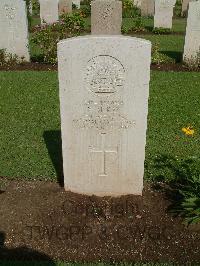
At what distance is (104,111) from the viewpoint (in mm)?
3744

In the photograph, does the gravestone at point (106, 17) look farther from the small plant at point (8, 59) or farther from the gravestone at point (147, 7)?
the gravestone at point (147, 7)

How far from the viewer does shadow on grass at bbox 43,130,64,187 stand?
4.70 meters

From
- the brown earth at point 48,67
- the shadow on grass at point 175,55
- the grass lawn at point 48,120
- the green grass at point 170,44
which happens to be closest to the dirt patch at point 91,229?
the grass lawn at point 48,120

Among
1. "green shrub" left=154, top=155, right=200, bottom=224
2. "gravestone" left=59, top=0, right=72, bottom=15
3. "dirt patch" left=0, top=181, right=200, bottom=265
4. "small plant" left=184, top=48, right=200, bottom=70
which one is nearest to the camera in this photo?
"dirt patch" left=0, top=181, right=200, bottom=265

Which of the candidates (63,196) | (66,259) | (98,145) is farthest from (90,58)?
(66,259)

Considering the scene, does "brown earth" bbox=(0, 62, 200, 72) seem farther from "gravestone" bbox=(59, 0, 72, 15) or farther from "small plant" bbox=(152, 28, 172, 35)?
"gravestone" bbox=(59, 0, 72, 15)

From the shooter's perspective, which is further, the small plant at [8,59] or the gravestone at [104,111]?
the small plant at [8,59]

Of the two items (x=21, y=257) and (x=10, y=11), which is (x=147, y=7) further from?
(x=21, y=257)

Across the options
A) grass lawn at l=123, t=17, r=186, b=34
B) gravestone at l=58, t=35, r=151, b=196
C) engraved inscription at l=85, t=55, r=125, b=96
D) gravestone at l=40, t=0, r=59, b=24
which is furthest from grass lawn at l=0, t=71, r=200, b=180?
grass lawn at l=123, t=17, r=186, b=34

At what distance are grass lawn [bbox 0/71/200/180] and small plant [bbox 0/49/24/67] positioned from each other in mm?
1028

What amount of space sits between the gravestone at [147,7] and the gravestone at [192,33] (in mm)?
11491

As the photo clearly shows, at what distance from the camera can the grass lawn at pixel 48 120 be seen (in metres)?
5.08

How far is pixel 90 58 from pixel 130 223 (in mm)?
1696

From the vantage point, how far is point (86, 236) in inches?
142
